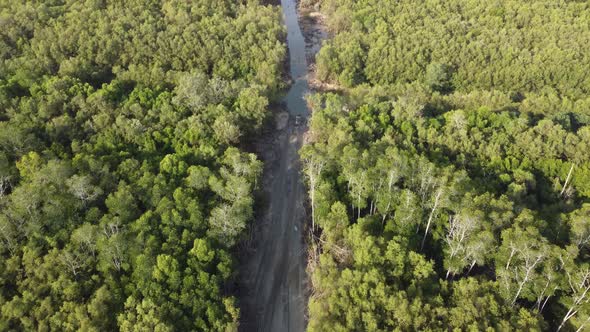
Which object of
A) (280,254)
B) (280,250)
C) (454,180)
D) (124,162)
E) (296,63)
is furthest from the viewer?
(296,63)

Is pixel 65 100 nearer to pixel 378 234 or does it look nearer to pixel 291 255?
pixel 291 255

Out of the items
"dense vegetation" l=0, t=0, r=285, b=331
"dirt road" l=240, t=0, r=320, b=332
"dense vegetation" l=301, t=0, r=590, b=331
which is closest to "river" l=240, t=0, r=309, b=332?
"dirt road" l=240, t=0, r=320, b=332

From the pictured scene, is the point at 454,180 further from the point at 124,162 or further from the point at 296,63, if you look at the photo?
the point at 296,63

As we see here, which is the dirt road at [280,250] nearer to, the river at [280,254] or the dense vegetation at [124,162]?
the river at [280,254]

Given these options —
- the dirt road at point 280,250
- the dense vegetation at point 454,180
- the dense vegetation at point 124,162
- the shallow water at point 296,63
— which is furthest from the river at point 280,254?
the shallow water at point 296,63

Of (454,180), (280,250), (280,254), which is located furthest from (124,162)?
(454,180)

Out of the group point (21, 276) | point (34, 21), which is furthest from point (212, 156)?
point (34, 21)
